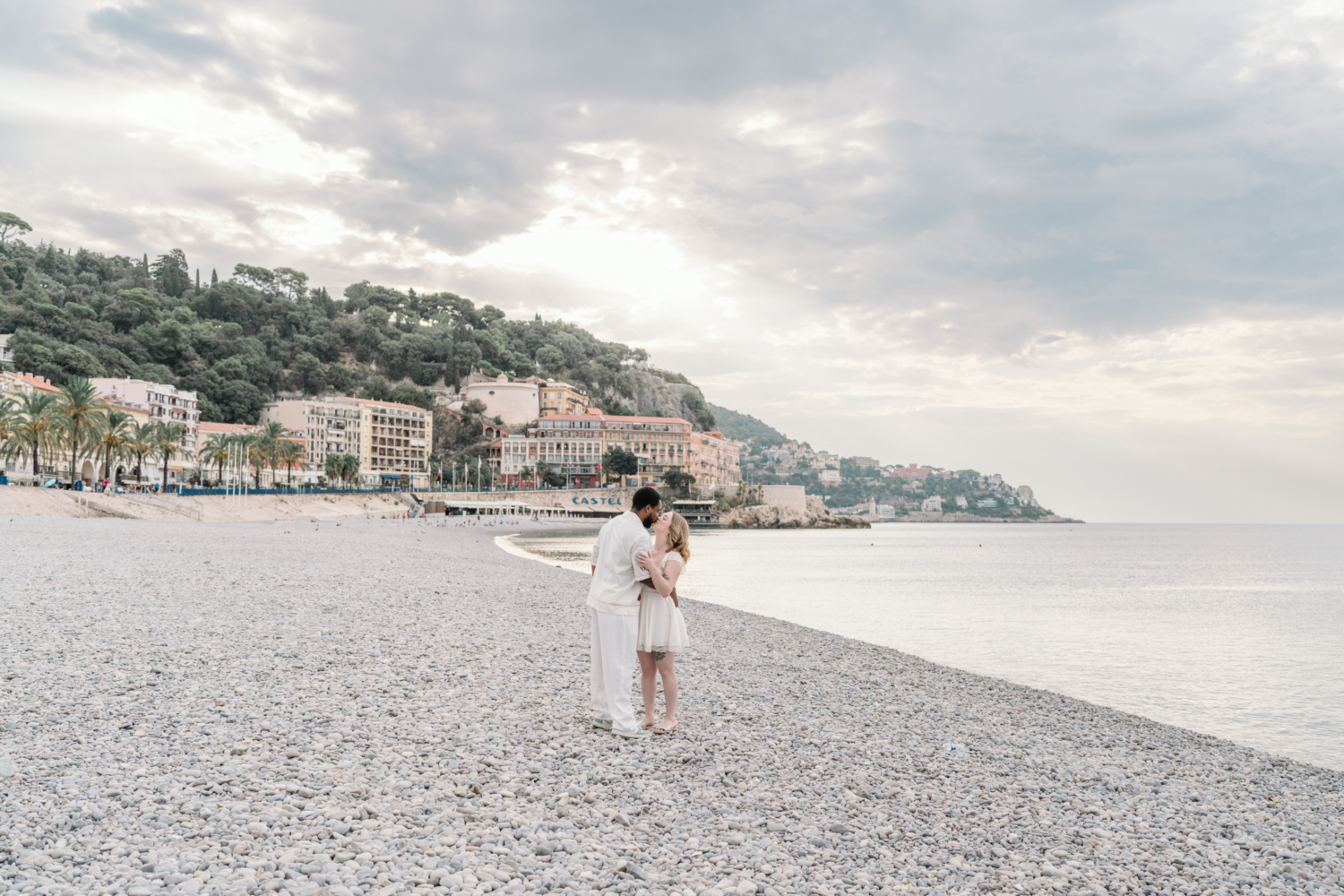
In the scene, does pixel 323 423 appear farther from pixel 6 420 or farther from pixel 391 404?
pixel 6 420

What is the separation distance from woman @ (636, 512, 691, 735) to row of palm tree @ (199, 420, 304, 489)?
89.2 m

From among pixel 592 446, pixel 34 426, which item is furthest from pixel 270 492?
pixel 592 446

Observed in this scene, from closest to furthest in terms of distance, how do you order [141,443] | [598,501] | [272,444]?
[141,443], [272,444], [598,501]

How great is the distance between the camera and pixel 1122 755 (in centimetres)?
863

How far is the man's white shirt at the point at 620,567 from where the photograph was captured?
6.80m

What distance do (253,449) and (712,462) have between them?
88.3m

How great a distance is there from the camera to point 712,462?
162 meters

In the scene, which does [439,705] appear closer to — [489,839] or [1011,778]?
[489,839]

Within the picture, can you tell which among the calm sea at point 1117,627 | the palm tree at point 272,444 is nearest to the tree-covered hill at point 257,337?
the palm tree at point 272,444

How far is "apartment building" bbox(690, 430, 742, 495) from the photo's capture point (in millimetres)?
153375

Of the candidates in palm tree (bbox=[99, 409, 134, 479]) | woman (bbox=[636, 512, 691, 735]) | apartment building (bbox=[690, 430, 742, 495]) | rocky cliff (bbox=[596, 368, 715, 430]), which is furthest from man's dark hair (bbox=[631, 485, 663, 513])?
rocky cliff (bbox=[596, 368, 715, 430])

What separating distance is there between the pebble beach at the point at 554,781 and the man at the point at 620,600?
300 millimetres

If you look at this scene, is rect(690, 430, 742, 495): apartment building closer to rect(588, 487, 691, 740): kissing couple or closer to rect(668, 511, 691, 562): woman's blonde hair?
rect(588, 487, 691, 740): kissing couple

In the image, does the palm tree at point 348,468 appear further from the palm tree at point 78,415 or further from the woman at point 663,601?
the woman at point 663,601
